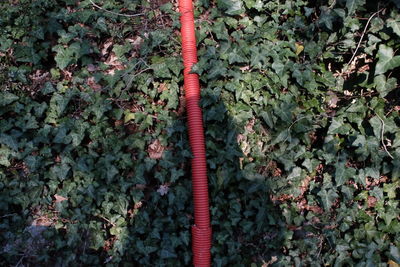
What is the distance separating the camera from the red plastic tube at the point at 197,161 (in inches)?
122

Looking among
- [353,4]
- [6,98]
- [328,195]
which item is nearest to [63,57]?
[6,98]

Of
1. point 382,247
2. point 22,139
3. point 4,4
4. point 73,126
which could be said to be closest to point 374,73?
point 382,247

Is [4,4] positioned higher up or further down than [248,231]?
higher up

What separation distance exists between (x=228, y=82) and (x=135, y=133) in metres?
0.92

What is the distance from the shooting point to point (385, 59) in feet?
9.52

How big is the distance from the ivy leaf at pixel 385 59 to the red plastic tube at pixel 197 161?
1450 mm

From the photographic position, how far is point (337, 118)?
3.13 metres

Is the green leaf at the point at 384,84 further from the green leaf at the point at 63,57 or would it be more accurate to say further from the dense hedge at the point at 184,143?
the green leaf at the point at 63,57

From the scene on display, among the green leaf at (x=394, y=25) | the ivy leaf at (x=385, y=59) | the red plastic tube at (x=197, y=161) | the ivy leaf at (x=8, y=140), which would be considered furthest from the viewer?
the ivy leaf at (x=8, y=140)

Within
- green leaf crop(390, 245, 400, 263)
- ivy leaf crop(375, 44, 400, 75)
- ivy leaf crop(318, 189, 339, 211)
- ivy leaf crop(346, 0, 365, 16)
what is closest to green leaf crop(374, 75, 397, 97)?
ivy leaf crop(375, 44, 400, 75)

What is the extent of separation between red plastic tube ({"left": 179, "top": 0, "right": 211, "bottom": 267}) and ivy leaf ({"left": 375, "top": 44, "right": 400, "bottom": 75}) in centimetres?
145

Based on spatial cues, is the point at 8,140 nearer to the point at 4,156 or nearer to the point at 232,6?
the point at 4,156

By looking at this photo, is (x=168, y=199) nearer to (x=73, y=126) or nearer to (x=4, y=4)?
(x=73, y=126)

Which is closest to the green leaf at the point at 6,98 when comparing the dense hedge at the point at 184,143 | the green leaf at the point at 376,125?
the dense hedge at the point at 184,143
